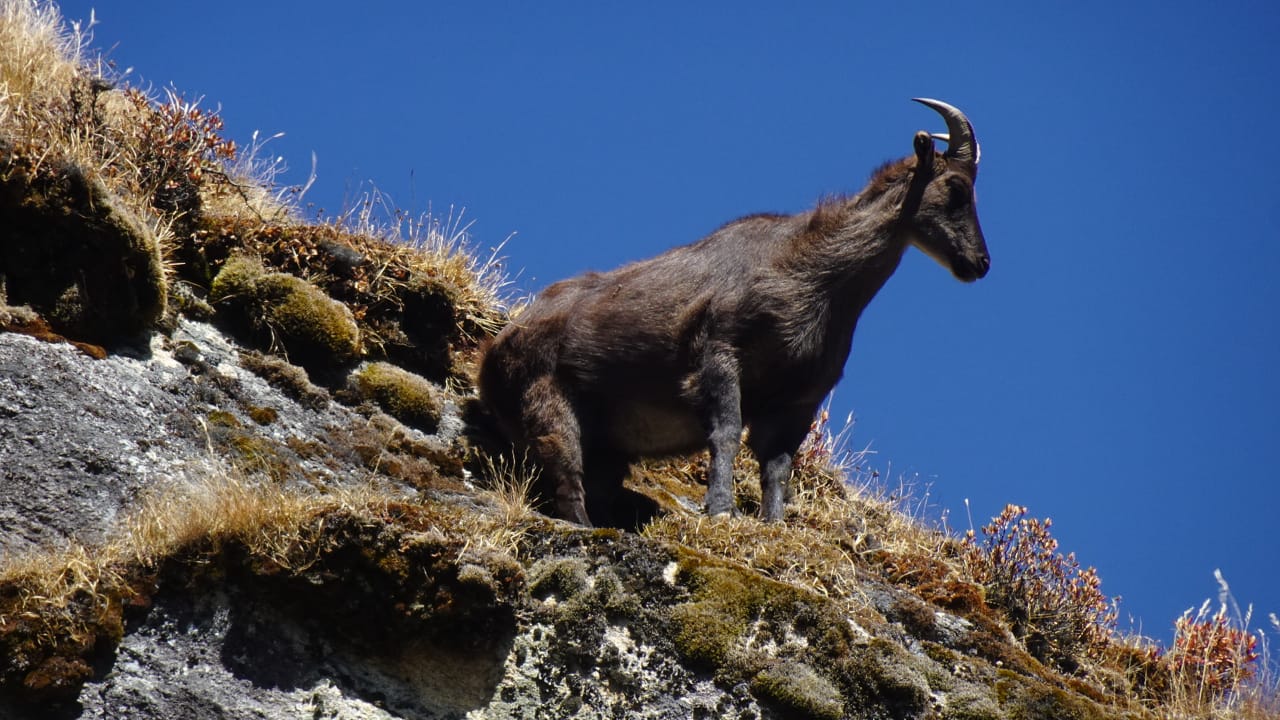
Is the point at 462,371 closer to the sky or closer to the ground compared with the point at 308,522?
closer to the sky

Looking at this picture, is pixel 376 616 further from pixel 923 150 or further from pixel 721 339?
pixel 923 150

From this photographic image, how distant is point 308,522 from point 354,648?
0.62m

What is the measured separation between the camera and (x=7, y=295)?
7.39m

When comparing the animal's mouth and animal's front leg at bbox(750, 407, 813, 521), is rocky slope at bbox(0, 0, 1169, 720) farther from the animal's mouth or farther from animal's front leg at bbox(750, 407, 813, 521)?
the animal's mouth

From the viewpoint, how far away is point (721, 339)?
29.1 feet

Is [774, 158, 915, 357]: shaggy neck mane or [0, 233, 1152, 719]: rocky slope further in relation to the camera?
[774, 158, 915, 357]: shaggy neck mane

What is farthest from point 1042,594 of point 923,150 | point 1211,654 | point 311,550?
point 311,550

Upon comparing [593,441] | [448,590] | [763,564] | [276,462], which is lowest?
[448,590]

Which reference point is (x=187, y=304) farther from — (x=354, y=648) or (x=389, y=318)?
(x=354, y=648)

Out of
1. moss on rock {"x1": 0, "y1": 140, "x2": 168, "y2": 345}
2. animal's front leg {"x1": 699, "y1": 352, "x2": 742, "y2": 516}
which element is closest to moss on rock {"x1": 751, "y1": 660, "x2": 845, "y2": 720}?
animal's front leg {"x1": 699, "y1": 352, "x2": 742, "y2": 516}

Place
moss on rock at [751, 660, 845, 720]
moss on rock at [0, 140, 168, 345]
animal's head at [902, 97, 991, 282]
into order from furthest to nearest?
animal's head at [902, 97, 991, 282], moss on rock at [0, 140, 168, 345], moss on rock at [751, 660, 845, 720]

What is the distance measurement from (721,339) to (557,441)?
133 cm

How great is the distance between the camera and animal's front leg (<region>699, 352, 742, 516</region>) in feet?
27.9

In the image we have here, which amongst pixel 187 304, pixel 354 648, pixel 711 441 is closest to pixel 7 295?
pixel 187 304
